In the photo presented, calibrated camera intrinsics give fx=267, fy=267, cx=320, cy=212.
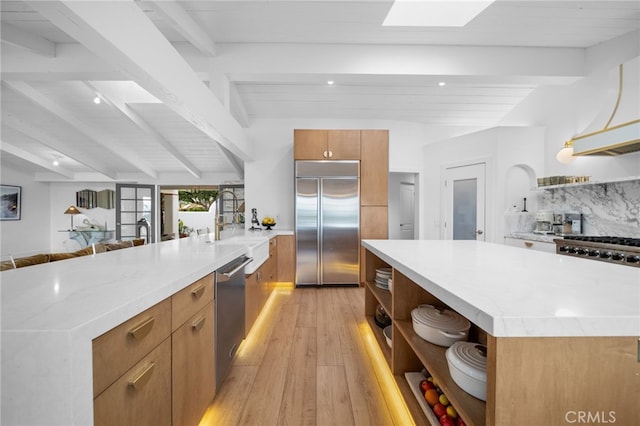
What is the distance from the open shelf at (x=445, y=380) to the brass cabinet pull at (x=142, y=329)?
3.45ft

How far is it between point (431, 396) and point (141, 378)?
1263mm

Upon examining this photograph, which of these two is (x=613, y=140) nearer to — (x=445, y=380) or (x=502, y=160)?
(x=502, y=160)

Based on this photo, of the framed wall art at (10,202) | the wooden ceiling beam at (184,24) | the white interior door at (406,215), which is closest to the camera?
the wooden ceiling beam at (184,24)

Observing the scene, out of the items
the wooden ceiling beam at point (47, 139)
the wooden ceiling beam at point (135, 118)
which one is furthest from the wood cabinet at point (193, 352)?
the wooden ceiling beam at point (47, 139)

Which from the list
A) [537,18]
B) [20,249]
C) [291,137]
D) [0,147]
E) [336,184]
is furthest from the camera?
[20,249]

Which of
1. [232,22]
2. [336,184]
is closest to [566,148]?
[336,184]

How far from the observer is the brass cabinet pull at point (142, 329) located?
2.75 feet

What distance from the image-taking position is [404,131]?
4.91m

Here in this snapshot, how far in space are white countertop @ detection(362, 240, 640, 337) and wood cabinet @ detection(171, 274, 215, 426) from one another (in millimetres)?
1023

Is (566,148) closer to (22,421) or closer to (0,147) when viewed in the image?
(22,421)

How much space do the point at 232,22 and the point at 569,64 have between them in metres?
3.95

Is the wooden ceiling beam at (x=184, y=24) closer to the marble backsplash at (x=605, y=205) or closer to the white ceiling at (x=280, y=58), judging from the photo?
the white ceiling at (x=280, y=58)

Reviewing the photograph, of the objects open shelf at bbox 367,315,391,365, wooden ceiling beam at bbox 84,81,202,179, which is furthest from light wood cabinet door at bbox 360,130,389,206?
wooden ceiling beam at bbox 84,81,202,179

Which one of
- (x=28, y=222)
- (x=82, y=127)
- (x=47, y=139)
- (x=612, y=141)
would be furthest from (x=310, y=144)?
(x=28, y=222)
